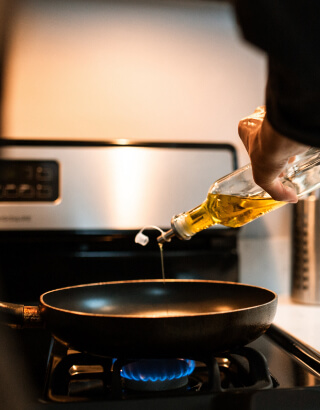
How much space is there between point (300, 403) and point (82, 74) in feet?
2.74

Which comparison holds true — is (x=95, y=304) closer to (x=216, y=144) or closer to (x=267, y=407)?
(x=267, y=407)

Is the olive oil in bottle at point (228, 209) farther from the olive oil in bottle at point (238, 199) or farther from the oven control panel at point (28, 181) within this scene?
the oven control panel at point (28, 181)

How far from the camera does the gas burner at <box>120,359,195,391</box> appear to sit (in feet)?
1.84

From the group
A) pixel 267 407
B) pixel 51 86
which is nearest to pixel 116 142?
pixel 51 86

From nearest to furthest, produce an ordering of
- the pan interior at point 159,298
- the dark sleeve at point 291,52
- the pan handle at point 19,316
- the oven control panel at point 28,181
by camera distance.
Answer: the dark sleeve at point 291,52, the pan handle at point 19,316, the pan interior at point 159,298, the oven control panel at point 28,181

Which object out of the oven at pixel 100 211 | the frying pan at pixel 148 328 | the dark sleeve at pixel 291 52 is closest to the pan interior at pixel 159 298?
the frying pan at pixel 148 328

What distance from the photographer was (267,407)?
1.62 feet

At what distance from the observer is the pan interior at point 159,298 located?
2.39 feet

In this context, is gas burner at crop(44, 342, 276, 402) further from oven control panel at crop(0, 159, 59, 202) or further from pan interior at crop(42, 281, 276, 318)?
oven control panel at crop(0, 159, 59, 202)

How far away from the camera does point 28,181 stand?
94cm

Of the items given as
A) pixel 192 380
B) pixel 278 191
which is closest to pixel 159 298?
pixel 192 380

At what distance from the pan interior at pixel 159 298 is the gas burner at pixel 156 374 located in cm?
15

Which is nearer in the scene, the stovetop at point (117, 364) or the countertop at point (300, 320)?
the stovetop at point (117, 364)

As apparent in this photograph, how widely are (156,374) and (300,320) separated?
16.0 inches
